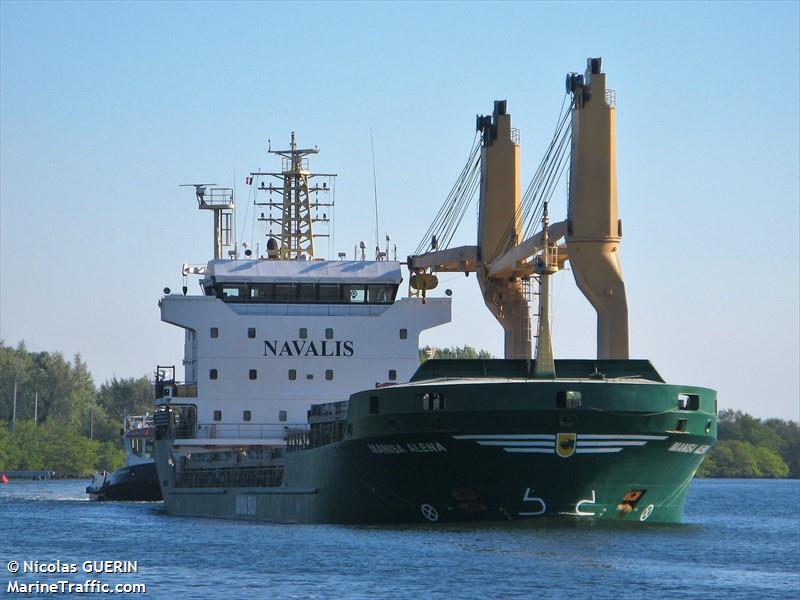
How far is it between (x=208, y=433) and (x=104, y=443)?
261 feet

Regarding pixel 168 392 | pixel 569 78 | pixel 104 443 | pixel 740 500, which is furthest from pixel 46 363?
pixel 569 78

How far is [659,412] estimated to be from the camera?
104 ft

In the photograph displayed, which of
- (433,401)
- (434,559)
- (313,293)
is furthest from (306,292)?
(434,559)

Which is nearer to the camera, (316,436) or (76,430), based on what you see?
(316,436)

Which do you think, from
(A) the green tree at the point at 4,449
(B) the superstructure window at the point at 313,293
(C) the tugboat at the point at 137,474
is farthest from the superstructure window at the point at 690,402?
(A) the green tree at the point at 4,449

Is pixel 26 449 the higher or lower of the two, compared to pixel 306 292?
lower

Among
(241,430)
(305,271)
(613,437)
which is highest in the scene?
(305,271)

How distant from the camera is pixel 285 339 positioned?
4338 centimetres

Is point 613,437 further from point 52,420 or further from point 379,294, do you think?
point 52,420

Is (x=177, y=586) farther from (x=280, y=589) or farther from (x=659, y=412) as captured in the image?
(x=659, y=412)

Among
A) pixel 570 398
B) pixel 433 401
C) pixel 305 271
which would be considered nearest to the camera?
pixel 570 398

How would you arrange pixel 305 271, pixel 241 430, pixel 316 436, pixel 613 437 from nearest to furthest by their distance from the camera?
1. pixel 613 437
2. pixel 316 436
3. pixel 241 430
4. pixel 305 271

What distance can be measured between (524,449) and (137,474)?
2876 centimetres

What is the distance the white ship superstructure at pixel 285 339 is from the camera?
4316 cm
